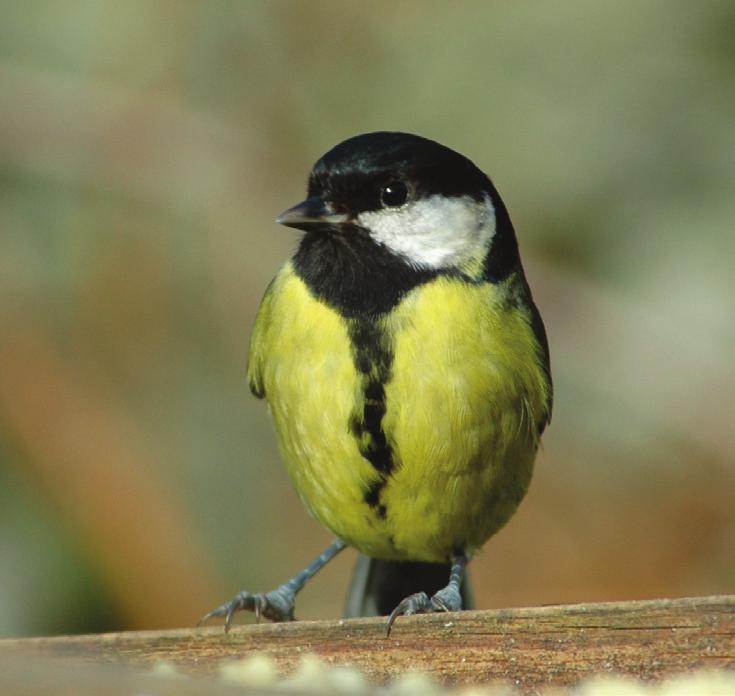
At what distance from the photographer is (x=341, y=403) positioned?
2562mm

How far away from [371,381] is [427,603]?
0.41 meters

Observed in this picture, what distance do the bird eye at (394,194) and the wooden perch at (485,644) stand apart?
87cm

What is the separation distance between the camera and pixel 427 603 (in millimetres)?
2525

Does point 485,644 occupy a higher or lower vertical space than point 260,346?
lower

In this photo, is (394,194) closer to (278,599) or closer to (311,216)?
(311,216)

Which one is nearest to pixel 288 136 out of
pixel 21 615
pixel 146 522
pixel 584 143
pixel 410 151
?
pixel 584 143

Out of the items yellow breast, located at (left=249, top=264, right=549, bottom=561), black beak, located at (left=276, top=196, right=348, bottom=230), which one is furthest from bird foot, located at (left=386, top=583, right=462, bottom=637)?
black beak, located at (left=276, top=196, right=348, bottom=230)

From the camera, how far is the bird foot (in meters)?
2.20

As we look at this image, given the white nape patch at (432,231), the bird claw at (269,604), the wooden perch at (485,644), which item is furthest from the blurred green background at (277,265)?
the wooden perch at (485,644)

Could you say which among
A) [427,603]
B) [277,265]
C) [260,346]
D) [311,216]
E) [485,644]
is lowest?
[485,644]

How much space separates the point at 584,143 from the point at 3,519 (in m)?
2.29

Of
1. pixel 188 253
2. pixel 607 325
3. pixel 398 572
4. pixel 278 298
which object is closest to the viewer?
pixel 278 298

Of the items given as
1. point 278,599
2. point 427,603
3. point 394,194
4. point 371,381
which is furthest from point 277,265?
point 427,603

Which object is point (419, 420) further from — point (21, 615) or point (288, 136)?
point (288, 136)
